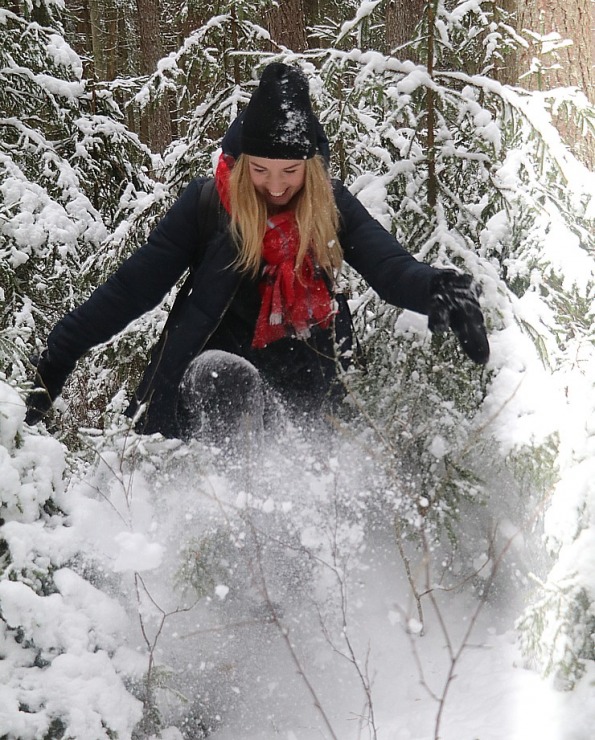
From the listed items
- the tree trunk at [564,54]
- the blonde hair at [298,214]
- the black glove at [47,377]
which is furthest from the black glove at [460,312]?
the black glove at [47,377]

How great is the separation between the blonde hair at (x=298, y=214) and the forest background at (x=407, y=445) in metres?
0.51

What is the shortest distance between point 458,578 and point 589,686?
1003 millimetres

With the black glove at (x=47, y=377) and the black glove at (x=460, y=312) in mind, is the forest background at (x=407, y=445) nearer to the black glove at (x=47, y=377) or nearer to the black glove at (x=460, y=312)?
the black glove at (x=47, y=377)

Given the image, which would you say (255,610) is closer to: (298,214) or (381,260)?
(381,260)

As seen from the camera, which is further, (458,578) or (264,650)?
(458,578)

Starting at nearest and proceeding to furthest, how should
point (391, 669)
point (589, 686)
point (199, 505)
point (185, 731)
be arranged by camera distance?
1. point (589, 686)
2. point (185, 731)
3. point (391, 669)
4. point (199, 505)

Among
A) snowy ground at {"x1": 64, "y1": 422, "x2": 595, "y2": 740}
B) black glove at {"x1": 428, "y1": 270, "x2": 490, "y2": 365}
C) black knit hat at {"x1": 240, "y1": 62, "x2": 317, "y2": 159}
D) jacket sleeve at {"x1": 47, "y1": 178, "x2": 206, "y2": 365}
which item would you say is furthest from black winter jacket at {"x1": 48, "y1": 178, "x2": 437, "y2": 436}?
snowy ground at {"x1": 64, "y1": 422, "x2": 595, "y2": 740}

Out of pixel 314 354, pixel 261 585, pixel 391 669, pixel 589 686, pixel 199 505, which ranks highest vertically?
pixel 314 354

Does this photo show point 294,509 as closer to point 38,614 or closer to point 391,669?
point 391,669

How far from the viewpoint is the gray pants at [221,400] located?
277 cm

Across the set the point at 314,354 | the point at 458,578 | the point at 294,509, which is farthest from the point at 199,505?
the point at 458,578

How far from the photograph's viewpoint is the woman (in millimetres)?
2629

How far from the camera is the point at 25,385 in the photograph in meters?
2.38

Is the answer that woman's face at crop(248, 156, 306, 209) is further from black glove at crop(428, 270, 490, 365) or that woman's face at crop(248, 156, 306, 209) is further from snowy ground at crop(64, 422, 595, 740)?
snowy ground at crop(64, 422, 595, 740)
